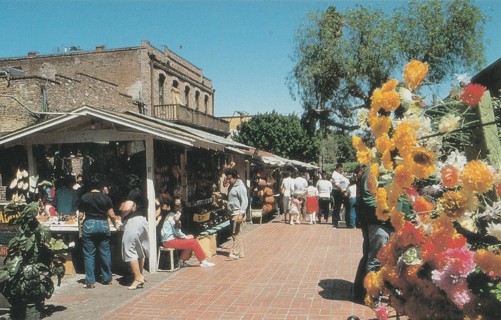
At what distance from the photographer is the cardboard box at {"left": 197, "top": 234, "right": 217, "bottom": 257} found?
30.1ft

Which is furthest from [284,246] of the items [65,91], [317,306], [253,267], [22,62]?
[22,62]

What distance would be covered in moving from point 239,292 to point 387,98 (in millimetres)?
5222

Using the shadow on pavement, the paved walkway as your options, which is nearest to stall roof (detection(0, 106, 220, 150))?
the paved walkway

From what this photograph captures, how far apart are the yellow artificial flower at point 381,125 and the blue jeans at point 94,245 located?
609 centimetres

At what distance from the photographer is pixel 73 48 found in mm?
29641

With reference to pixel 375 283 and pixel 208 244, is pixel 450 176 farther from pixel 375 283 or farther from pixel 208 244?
pixel 208 244

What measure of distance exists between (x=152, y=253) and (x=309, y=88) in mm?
16516

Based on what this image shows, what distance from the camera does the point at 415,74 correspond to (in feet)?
6.52

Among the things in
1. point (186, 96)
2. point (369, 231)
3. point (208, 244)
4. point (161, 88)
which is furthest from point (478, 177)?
point (186, 96)

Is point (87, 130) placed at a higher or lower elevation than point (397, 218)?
higher

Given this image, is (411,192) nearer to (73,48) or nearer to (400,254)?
(400,254)

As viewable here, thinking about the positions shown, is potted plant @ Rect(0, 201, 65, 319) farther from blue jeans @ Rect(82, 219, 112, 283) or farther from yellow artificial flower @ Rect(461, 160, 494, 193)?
yellow artificial flower @ Rect(461, 160, 494, 193)

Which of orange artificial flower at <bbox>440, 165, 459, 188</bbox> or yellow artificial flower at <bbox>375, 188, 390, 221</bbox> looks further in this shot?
yellow artificial flower at <bbox>375, 188, 390, 221</bbox>

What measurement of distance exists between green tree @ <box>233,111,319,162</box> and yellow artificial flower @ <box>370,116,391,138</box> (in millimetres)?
34575
